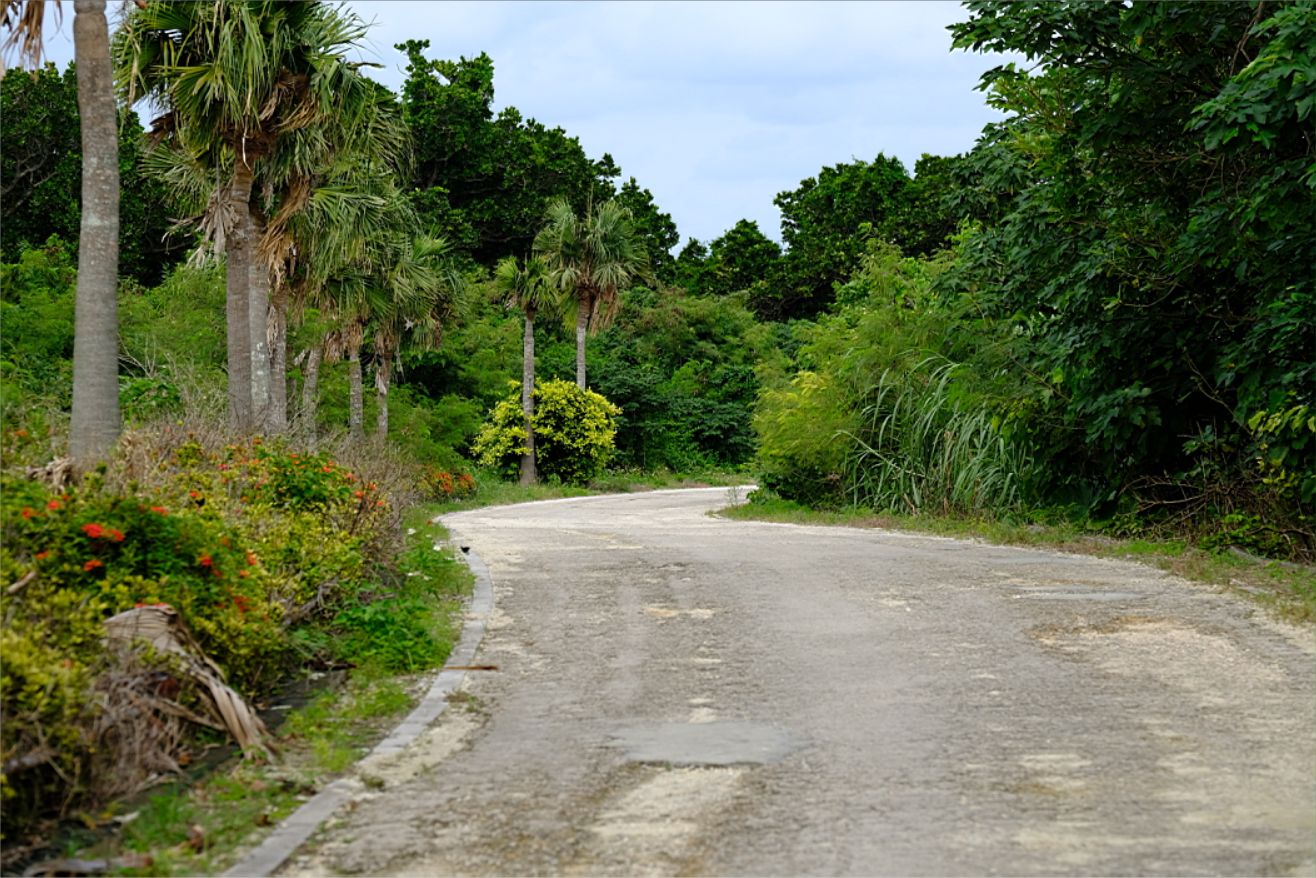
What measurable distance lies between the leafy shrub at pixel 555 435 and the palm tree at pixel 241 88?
26.8 meters

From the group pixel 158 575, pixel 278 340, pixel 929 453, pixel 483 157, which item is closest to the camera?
pixel 158 575

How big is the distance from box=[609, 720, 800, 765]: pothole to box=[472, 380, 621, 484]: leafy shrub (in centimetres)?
3951

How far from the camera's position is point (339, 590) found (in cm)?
1104

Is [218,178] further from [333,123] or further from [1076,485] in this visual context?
[1076,485]

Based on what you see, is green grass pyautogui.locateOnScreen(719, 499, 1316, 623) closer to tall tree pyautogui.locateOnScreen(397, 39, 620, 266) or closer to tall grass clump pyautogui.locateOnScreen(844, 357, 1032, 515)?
tall grass clump pyautogui.locateOnScreen(844, 357, 1032, 515)

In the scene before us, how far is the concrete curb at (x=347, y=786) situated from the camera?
555cm

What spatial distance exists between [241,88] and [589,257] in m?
30.0

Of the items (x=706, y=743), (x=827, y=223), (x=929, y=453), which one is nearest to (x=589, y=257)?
(x=827, y=223)

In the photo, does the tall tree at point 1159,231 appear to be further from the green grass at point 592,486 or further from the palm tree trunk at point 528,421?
the palm tree trunk at point 528,421

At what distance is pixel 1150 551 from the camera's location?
17.1m

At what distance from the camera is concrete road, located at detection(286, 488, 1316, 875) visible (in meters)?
5.64

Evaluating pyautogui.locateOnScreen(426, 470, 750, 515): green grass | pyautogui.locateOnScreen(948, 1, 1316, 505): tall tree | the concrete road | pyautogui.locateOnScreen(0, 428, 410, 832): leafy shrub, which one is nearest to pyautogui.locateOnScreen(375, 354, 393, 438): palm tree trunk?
pyautogui.locateOnScreen(426, 470, 750, 515): green grass

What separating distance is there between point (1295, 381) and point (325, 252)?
15476 mm

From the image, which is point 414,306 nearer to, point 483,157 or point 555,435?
point 555,435
